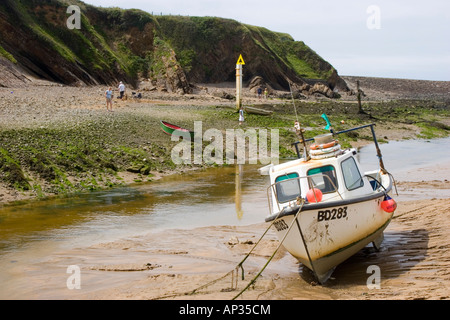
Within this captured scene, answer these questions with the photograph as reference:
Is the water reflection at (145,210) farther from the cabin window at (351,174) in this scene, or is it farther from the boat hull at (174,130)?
the cabin window at (351,174)

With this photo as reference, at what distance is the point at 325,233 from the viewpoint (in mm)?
10406

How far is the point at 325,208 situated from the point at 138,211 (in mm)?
8487

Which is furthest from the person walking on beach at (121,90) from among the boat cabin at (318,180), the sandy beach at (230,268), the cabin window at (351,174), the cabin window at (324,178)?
the cabin window at (324,178)

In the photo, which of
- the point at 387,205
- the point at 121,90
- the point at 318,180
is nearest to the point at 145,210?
the point at 318,180

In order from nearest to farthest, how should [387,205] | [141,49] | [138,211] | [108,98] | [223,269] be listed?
[223,269] < [387,205] < [138,211] < [108,98] < [141,49]

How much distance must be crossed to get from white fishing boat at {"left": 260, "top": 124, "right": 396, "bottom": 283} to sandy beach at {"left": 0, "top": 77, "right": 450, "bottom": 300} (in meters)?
0.63

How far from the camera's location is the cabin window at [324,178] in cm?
1149

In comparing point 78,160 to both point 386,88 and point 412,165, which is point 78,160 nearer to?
point 412,165

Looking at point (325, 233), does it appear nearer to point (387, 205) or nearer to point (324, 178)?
point (324, 178)

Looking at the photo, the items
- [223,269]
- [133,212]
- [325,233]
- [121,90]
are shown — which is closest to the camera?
[325,233]

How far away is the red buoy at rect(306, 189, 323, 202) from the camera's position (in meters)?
10.6

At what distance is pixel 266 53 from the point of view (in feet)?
242

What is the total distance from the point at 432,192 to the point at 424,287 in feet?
35.0

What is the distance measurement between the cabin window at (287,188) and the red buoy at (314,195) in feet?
2.58
